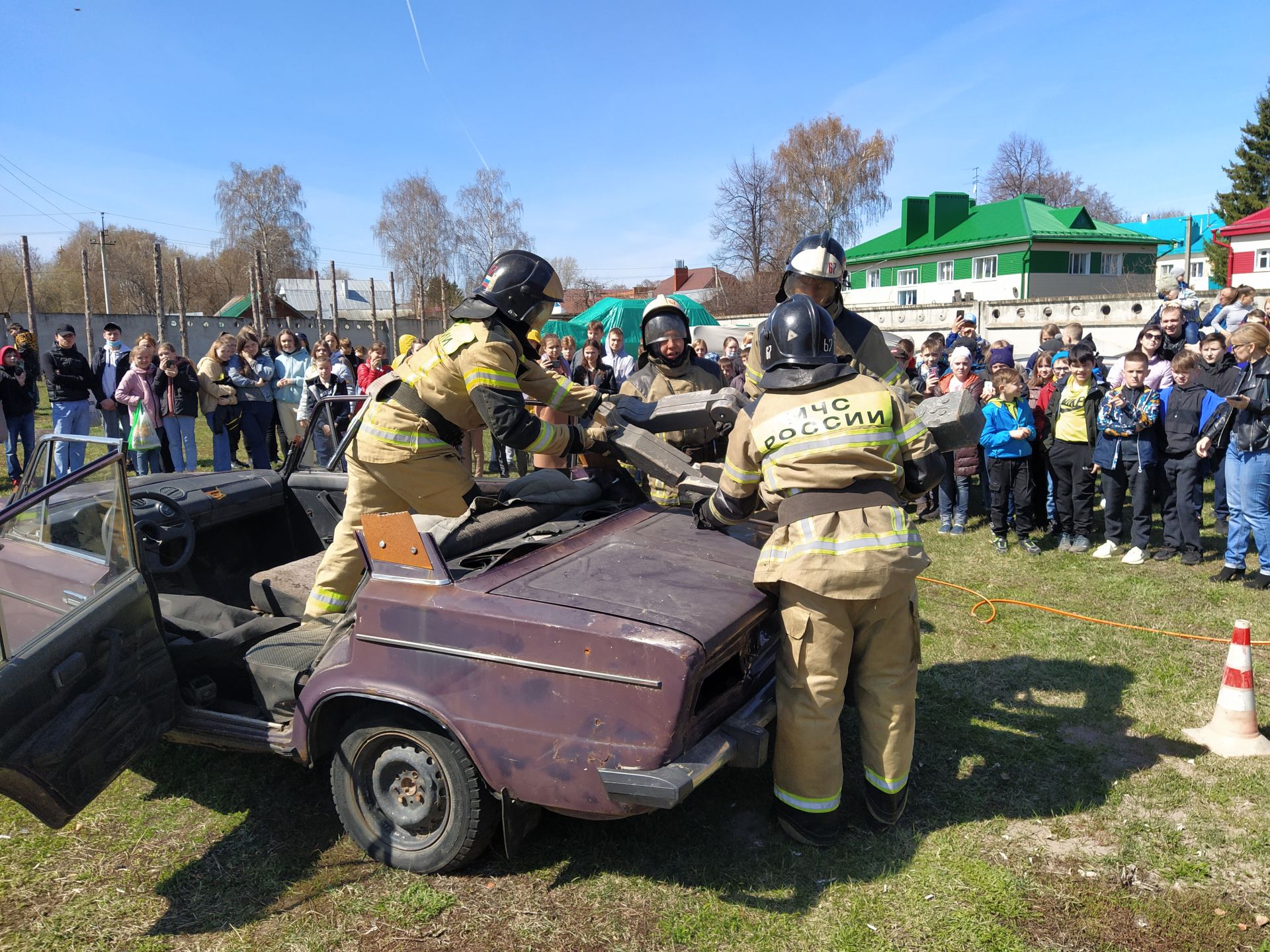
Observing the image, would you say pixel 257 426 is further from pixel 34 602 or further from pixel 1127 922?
pixel 1127 922

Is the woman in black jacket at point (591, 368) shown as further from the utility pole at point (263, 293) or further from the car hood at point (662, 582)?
the utility pole at point (263, 293)

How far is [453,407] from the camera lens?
406 cm

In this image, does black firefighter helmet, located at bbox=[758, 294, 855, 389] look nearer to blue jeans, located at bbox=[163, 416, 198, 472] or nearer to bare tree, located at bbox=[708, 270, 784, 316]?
blue jeans, located at bbox=[163, 416, 198, 472]

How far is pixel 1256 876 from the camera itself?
3.03 metres

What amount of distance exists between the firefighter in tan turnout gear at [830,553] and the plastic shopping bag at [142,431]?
683cm

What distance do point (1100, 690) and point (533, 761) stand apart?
11.0 feet

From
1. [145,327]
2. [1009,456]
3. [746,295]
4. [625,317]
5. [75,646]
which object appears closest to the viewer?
[75,646]

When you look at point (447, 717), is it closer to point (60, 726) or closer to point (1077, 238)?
point (60, 726)

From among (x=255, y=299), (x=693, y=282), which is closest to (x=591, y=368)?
(x=255, y=299)

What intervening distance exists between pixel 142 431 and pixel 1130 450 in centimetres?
936

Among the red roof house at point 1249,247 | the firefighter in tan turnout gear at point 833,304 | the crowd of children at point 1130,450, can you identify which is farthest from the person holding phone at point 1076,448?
the red roof house at point 1249,247

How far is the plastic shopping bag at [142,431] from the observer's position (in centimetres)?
858

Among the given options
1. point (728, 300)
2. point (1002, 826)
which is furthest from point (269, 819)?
point (728, 300)

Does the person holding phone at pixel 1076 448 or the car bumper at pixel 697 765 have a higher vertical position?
the person holding phone at pixel 1076 448
